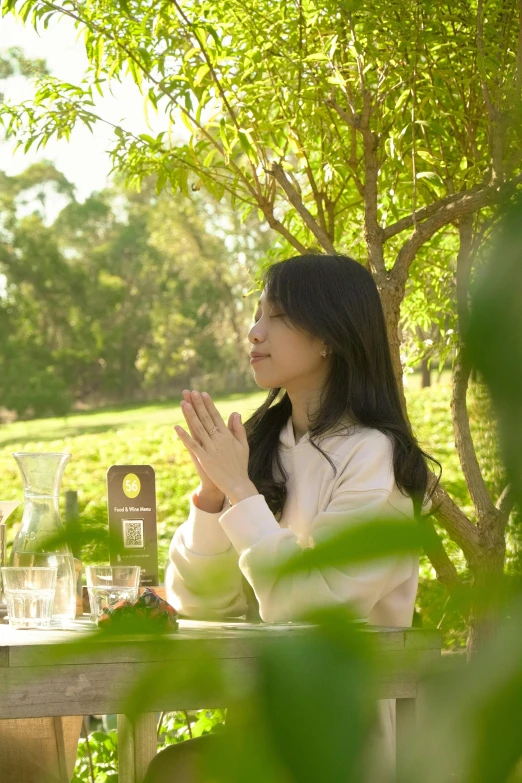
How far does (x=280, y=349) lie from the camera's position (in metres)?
1.90

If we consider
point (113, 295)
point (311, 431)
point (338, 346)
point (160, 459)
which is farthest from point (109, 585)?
point (113, 295)

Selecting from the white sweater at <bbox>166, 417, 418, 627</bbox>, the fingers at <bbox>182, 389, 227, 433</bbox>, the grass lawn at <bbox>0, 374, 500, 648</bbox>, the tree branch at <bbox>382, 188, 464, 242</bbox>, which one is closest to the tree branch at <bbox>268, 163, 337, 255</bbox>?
the tree branch at <bbox>382, 188, 464, 242</bbox>

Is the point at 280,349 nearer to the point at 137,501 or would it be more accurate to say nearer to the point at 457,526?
the point at 137,501

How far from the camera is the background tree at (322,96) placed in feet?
7.46

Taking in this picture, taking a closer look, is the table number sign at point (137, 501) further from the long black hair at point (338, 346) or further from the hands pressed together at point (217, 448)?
the hands pressed together at point (217, 448)

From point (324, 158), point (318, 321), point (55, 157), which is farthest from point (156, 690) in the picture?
point (55, 157)

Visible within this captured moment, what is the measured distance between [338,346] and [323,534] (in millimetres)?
1705

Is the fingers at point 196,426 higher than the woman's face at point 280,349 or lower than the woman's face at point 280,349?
lower

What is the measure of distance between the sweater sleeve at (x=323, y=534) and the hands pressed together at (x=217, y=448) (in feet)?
0.17

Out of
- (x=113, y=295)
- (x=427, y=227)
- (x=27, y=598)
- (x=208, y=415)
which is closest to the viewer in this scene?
(x=27, y=598)

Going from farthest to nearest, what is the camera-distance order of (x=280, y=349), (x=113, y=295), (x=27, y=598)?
(x=113, y=295) < (x=280, y=349) < (x=27, y=598)

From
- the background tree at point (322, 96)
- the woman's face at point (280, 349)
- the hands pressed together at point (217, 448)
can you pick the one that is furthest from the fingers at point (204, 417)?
the background tree at point (322, 96)

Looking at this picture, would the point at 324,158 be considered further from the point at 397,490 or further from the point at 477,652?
the point at 477,652

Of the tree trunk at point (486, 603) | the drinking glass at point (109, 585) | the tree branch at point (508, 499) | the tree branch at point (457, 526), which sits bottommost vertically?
the tree branch at point (457, 526)
